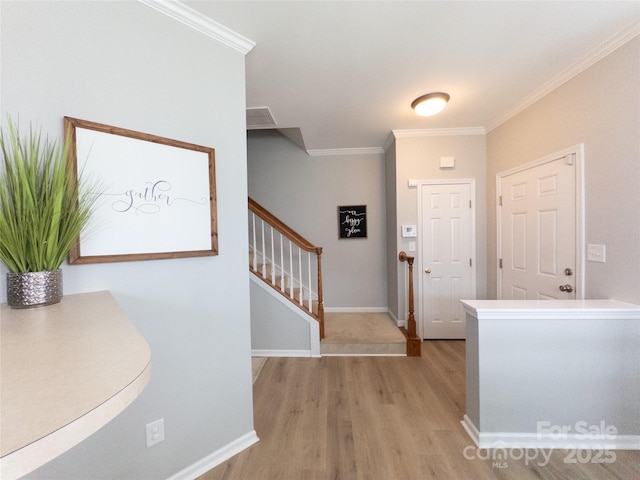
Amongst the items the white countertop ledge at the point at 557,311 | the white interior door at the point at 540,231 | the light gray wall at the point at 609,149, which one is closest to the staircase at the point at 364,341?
the white interior door at the point at 540,231

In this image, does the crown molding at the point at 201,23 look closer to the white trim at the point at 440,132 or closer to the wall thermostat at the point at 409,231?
the white trim at the point at 440,132

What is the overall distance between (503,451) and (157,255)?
2344mm

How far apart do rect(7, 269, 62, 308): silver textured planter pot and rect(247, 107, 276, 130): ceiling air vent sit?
2204mm

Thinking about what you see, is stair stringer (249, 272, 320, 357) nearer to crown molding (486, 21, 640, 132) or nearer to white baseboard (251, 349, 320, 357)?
white baseboard (251, 349, 320, 357)

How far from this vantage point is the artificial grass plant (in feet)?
3.04

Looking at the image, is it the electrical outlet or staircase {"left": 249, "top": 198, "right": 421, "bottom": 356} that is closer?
the electrical outlet

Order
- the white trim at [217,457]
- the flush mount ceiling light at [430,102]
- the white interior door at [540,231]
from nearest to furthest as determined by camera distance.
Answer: the white trim at [217,457] < the white interior door at [540,231] < the flush mount ceiling light at [430,102]

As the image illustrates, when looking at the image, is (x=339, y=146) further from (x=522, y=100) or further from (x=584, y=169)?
(x=584, y=169)

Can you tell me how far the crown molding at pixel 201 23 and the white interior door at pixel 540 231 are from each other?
2556 millimetres

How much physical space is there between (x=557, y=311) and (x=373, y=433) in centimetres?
141

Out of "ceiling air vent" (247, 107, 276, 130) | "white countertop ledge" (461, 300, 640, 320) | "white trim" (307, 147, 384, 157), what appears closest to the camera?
"white countertop ledge" (461, 300, 640, 320)

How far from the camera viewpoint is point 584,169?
1.98 m

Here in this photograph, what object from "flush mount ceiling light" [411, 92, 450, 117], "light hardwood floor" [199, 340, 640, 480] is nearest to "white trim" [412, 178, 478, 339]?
"light hardwood floor" [199, 340, 640, 480]

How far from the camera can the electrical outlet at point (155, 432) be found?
1.35 m
